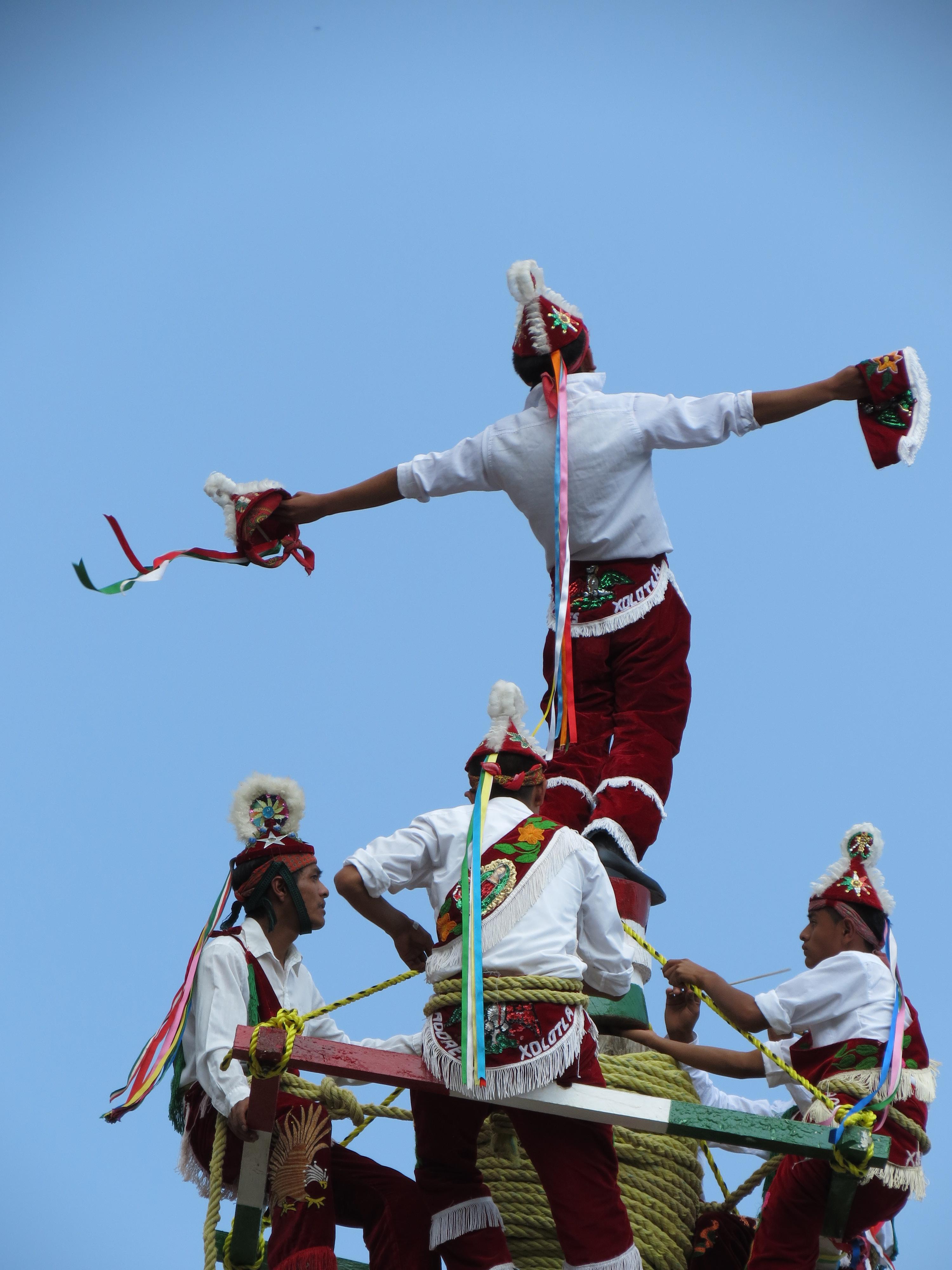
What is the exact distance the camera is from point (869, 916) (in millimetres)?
5016

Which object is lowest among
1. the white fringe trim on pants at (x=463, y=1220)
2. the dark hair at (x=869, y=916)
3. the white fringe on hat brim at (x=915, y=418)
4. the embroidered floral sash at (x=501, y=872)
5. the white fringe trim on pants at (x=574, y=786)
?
the white fringe trim on pants at (x=463, y=1220)

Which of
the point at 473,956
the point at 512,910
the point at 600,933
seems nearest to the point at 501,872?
the point at 512,910

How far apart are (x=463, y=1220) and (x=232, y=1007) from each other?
769mm

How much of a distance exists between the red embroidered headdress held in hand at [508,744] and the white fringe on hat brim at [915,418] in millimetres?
1452

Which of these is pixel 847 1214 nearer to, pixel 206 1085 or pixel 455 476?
pixel 206 1085

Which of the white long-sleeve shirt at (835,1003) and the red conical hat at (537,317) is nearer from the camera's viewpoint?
the white long-sleeve shirt at (835,1003)

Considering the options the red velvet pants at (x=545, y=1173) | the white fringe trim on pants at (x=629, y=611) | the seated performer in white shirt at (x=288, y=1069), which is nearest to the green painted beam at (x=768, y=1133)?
the red velvet pants at (x=545, y=1173)

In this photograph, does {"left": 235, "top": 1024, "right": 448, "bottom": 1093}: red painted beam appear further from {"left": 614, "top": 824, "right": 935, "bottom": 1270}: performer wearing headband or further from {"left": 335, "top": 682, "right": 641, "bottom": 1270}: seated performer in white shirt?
{"left": 614, "top": 824, "right": 935, "bottom": 1270}: performer wearing headband

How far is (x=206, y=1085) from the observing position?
15.2 feet

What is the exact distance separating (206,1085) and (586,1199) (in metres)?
0.97

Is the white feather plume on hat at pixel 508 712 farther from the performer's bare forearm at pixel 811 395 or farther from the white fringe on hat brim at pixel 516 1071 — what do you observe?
the performer's bare forearm at pixel 811 395

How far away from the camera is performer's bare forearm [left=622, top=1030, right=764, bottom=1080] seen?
187 inches

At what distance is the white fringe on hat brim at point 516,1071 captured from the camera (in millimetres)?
4234

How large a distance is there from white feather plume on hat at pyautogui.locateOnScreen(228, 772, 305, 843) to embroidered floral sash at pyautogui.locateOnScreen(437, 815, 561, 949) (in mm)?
822
